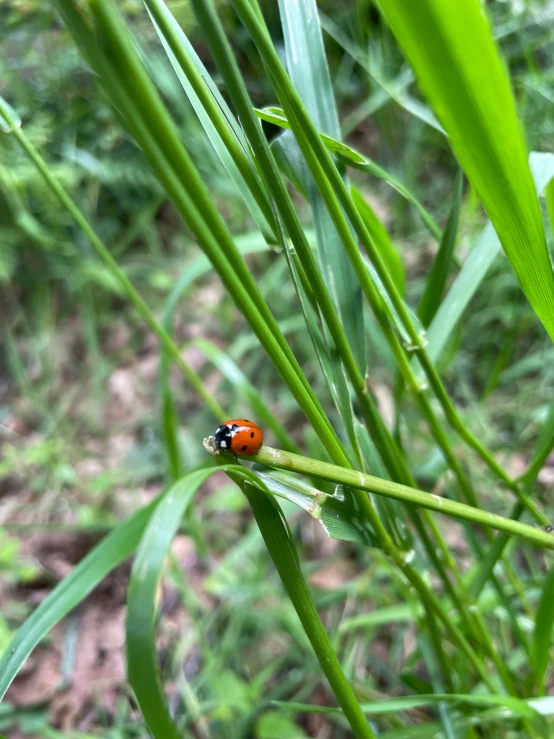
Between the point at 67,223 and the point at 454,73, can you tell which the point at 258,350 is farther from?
the point at 454,73

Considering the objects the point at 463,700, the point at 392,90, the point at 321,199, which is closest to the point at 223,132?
the point at 321,199

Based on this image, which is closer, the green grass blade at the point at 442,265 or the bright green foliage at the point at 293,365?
the bright green foliage at the point at 293,365

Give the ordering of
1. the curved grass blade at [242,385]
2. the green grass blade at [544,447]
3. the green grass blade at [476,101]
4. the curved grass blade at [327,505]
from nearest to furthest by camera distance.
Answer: the green grass blade at [476,101] → the curved grass blade at [327,505] → the green grass blade at [544,447] → the curved grass blade at [242,385]

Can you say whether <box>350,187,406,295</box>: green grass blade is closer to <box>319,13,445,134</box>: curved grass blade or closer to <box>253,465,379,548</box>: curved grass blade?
<box>319,13,445,134</box>: curved grass blade

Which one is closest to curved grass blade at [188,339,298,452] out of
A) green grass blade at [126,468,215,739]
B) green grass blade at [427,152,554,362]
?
green grass blade at [427,152,554,362]

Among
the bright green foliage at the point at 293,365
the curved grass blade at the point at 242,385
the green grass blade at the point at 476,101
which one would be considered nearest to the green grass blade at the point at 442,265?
the bright green foliage at the point at 293,365

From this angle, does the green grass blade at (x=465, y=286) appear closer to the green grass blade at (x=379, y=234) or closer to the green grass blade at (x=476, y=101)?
the green grass blade at (x=379, y=234)

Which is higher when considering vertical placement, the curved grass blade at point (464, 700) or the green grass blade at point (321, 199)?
the green grass blade at point (321, 199)
